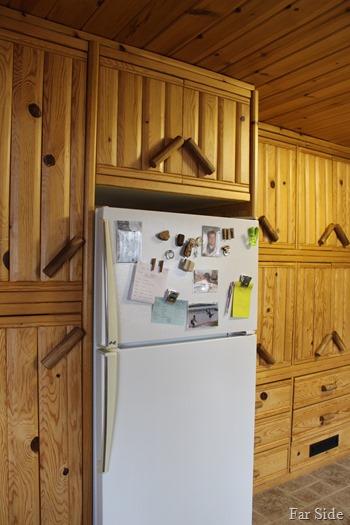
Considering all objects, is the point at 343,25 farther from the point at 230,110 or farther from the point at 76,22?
the point at 76,22

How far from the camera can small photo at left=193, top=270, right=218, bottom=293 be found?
167cm

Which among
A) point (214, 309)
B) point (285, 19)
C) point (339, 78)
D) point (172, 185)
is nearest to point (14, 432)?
point (214, 309)

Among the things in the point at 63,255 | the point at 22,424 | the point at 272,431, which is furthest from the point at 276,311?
the point at 22,424

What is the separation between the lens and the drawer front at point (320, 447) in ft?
8.83

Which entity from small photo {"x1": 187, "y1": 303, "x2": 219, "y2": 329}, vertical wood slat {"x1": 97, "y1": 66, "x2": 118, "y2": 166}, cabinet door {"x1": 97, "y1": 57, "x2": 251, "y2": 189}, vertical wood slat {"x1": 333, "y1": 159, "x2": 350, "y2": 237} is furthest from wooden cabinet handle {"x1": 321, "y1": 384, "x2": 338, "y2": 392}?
vertical wood slat {"x1": 97, "y1": 66, "x2": 118, "y2": 166}

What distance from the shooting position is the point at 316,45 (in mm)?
1646

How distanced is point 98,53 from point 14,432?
1410mm

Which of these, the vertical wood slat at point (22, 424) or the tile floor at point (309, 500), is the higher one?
the vertical wood slat at point (22, 424)

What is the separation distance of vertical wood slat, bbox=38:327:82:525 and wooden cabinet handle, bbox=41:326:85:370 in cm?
2

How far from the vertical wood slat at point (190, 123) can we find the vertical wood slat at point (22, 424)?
3.01ft

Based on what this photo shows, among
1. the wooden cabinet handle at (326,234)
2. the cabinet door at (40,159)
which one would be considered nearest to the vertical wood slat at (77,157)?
the cabinet door at (40,159)

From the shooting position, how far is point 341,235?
294 cm

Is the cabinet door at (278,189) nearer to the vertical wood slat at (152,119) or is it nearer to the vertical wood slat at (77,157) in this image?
the vertical wood slat at (152,119)

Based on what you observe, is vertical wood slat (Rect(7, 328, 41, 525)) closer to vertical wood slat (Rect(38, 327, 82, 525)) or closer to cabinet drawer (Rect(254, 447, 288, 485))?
vertical wood slat (Rect(38, 327, 82, 525))
